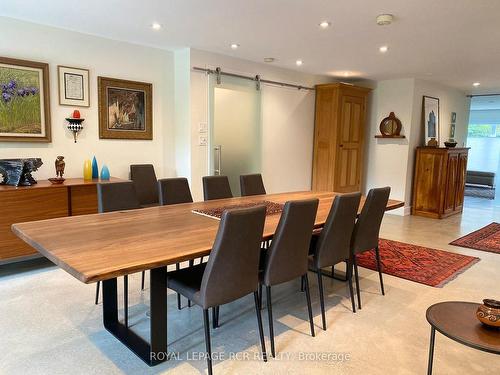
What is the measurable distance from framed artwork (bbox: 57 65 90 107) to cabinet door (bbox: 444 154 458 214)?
19.2ft

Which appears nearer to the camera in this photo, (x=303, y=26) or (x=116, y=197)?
(x=116, y=197)

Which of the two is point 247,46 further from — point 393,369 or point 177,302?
point 393,369

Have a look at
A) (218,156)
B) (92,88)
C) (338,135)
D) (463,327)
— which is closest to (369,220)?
(463,327)

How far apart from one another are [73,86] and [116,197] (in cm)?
190

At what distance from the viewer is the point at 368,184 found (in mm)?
7277

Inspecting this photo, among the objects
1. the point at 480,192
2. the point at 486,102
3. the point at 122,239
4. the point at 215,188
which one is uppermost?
the point at 486,102

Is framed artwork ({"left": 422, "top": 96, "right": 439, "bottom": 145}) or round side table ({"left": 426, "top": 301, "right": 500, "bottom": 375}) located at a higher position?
framed artwork ({"left": 422, "top": 96, "right": 439, "bottom": 145})

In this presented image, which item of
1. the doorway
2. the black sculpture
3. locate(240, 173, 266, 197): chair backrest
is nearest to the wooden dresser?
the doorway

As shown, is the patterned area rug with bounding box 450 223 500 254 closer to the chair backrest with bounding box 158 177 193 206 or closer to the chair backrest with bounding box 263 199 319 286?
the chair backrest with bounding box 263 199 319 286

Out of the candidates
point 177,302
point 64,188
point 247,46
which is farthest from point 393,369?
point 247,46

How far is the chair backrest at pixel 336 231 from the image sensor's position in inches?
105

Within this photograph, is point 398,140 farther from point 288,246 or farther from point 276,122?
point 288,246

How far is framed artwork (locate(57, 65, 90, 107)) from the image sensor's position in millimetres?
4125

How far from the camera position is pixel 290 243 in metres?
2.38
